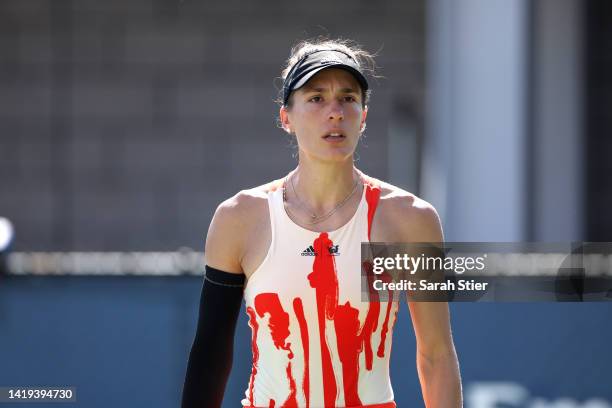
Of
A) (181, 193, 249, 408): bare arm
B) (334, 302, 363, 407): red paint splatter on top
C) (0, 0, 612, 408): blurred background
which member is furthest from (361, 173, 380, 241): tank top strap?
(0, 0, 612, 408): blurred background

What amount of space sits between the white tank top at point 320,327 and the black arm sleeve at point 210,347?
138mm

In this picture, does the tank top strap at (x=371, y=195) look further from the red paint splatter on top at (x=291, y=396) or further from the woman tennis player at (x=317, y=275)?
the red paint splatter on top at (x=291, y=396)

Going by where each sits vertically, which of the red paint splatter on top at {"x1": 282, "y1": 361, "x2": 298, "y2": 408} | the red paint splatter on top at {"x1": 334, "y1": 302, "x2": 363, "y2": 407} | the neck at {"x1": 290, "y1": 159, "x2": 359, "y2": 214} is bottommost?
the red paint splatter on top at {"x1": 282, "y1": 361, "x2": 298, "y2": 408}

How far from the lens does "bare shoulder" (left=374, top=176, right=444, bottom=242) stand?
2705 mm

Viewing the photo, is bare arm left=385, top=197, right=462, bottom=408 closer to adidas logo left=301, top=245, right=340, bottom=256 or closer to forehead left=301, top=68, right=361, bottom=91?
adidas logo left=301, top=245, right=340, bottom=256

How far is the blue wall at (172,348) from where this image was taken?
4.27m

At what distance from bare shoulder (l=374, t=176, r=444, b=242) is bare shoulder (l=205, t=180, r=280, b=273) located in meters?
0.30

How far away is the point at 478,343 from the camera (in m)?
4.30

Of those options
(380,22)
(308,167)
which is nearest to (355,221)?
(308,167)

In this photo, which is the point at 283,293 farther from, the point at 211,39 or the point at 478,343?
the point at 211,39

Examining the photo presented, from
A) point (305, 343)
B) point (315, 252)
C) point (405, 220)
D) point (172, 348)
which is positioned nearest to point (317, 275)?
point (315, 252)

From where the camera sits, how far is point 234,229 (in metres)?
2.75

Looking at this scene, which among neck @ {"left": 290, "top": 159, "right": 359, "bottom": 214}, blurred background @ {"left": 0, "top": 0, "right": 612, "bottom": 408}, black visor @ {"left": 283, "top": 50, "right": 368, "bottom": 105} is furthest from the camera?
blurred background @ {"left": 0, "top": 0, "right": 612, "bottom": 408}

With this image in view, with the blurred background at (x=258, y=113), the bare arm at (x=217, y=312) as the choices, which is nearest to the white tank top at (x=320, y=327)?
the bare arm at (x=217, y=312)
